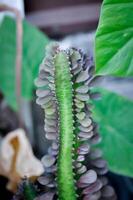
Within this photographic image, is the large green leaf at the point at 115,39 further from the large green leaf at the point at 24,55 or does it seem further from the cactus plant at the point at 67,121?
the large green leaf at the point at 24,55

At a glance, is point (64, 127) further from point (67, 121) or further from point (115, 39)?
point (115, 39)

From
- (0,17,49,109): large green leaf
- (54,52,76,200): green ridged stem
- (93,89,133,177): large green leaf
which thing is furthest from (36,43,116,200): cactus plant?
(0,17,49,109): large green leaf

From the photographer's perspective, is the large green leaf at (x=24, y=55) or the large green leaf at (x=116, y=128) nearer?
the large green leaf at (x=116, y=128)

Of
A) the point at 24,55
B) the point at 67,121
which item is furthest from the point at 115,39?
the point at 24,55

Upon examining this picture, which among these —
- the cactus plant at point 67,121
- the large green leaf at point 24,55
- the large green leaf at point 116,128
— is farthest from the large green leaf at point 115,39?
the large green leaf at point 24,55

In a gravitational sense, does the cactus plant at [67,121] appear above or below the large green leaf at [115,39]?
below

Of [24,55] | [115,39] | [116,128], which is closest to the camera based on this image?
[115,39]

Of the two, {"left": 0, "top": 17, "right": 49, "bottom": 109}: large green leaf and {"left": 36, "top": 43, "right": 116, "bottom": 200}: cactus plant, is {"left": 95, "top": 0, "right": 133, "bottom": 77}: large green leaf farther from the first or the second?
{"left": 0, "top": 17, "right": 49, "bottom": 109}: large green leaf
